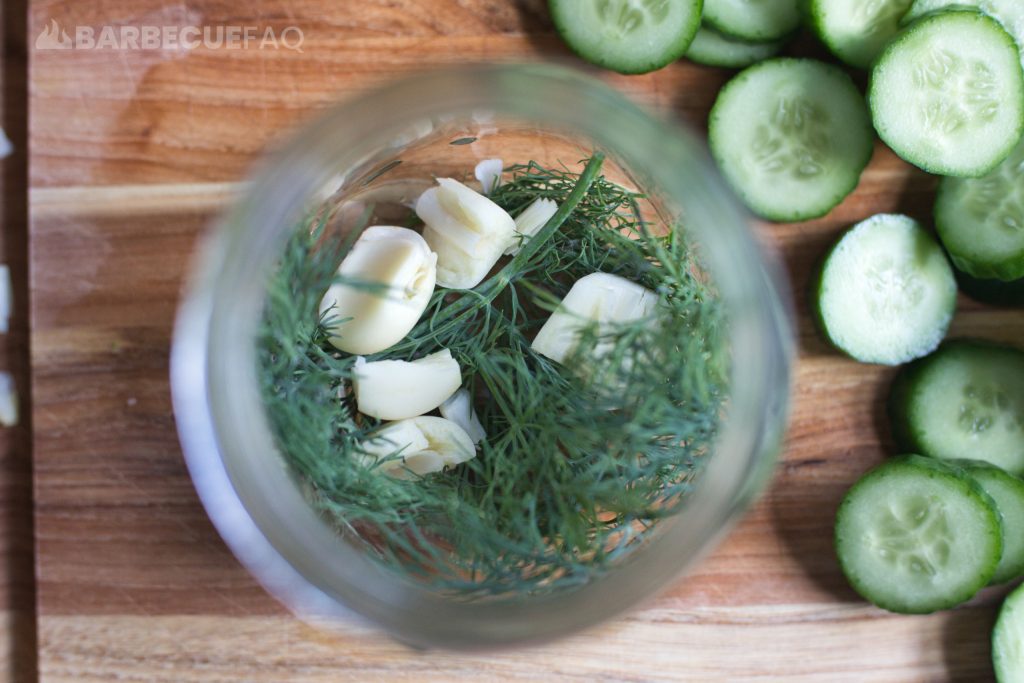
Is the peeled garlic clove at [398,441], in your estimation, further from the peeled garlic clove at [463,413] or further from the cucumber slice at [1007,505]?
the cucumber slice at [1007,505]

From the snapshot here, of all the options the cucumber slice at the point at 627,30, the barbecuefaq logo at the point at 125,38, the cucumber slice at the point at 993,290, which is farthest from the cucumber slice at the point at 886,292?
the barbecuefaq logo at the point at 125,38

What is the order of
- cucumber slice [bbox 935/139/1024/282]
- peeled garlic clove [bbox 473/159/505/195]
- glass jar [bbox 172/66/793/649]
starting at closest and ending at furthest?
1. glass jar [bbox 172/66/793/649]
2. peeled garlic clove [bbox 473/159/505/195]
3. cucumber slice [bbox 935/139/1024/282]

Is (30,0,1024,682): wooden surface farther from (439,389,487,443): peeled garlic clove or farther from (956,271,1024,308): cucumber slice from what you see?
(956,271,1024,308): cucumber slice

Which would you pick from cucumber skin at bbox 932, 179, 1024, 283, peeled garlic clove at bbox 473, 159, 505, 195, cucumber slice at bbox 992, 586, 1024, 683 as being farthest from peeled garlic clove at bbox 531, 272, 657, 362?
cucumber slice at bbox 992, 586, 1024, 683

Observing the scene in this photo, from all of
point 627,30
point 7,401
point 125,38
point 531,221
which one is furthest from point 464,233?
point 7,401

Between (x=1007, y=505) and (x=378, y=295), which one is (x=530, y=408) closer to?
(x=378, y=295)

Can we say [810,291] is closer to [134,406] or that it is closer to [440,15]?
[440,15]

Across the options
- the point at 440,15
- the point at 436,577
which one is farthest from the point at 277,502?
the point at 440,15
